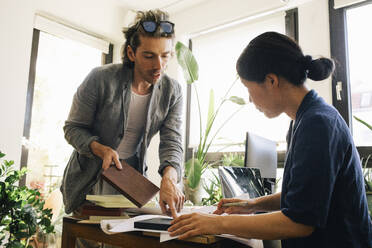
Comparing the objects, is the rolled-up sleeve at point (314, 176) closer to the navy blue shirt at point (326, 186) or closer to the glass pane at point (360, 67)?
the navy blue shirt at point (326, 186)

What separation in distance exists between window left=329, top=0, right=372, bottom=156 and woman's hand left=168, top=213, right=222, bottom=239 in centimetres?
197

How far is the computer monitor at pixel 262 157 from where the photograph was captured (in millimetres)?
1519

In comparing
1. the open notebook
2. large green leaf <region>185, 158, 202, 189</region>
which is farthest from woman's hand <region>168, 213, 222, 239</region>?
large green leaf <region>185, 158, 202, 189</region>

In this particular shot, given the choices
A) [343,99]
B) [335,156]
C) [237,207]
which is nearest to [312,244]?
[335,156]

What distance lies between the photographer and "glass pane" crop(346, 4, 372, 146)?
7.81 feet

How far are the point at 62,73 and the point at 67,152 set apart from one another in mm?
777

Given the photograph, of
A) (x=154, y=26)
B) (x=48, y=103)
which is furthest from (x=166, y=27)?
(x=48, y=103)

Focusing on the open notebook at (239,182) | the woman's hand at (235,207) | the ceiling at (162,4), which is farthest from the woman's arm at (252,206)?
the ceiling at (162,4)

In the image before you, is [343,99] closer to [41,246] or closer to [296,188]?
[296,188]

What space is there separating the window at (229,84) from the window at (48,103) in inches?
49.0

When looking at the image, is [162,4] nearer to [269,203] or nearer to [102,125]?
[102,125]

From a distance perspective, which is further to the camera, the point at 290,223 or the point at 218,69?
the point at 218,69

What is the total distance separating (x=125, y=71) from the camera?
1.43 meters

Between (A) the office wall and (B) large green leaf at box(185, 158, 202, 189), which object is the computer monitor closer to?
(A) the office wall
